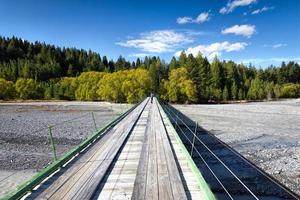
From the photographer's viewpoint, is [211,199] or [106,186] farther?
[106,186]

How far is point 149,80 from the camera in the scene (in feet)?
293

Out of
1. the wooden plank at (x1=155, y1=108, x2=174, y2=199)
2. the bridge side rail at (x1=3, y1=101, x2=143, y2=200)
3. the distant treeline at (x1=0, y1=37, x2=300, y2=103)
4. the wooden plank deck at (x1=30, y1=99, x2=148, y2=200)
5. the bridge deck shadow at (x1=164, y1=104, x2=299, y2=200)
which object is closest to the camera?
the bridge side rail at (x1=3, y1=101, x2=143, y2=200)

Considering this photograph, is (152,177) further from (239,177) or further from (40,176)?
(239,177)

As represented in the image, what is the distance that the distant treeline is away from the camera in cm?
8944

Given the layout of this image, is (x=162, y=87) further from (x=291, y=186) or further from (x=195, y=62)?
(x=291, y=186)

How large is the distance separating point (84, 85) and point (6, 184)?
97622 mm

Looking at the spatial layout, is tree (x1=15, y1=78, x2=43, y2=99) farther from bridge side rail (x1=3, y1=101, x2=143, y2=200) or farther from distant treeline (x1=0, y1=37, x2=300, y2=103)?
bridge side rail (x1=3, y1=101, x2=143, y2=200)

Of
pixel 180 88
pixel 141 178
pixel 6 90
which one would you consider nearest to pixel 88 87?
pixel 180 88

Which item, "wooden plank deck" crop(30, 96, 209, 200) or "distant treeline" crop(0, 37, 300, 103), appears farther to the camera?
"distant treeline" crop(0, 37, 300, 103)

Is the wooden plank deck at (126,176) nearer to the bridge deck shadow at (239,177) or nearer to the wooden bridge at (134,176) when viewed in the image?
the wooden bridge at (134,176)

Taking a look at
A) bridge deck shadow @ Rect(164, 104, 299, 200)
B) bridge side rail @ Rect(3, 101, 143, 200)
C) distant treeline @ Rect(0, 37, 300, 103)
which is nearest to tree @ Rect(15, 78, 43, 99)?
distant treeline @ Rect(0, 37, 300, 103)

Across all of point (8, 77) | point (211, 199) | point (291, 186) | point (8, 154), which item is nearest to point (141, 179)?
point (211, 199)

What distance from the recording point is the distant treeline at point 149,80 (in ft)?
293

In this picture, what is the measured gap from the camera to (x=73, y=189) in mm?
6914
